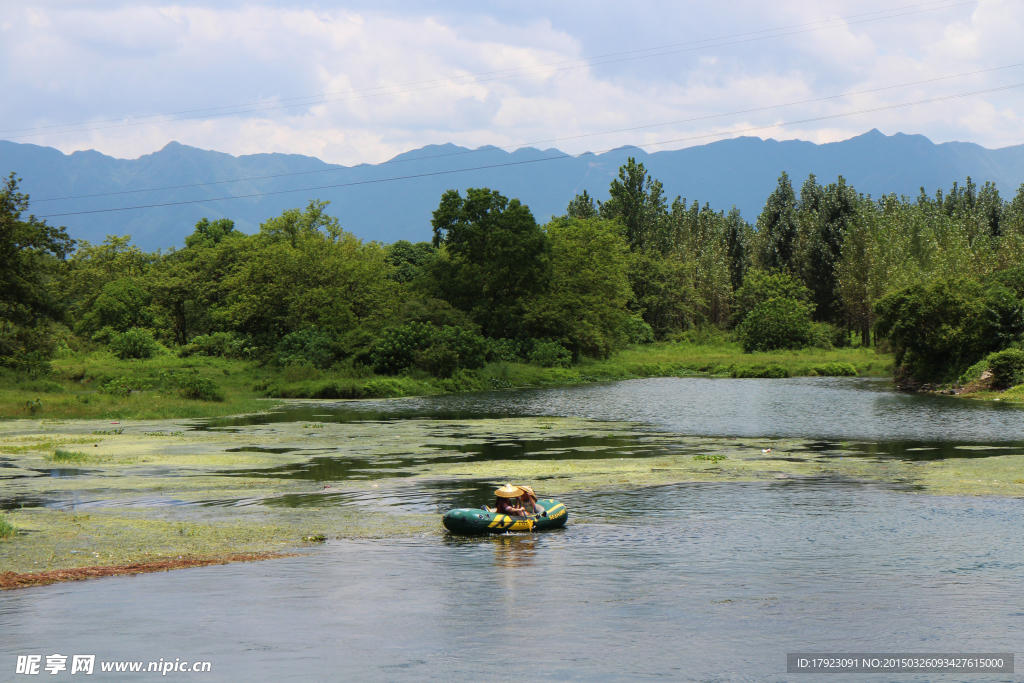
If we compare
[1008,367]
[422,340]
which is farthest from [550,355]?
[1008,367]

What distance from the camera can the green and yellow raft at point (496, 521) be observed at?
2117cm

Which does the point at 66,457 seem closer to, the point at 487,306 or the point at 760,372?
the point at 487,306

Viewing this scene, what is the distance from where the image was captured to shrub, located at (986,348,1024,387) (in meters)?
60.4

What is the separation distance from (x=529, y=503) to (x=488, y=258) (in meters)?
65.0

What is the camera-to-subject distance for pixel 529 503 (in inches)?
861

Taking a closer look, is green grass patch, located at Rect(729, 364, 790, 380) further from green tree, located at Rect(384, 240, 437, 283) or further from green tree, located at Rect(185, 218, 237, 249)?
green tree, located at Rect(185, 218, 237, 249)

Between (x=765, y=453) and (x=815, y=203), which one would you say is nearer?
(x=765, y=453)

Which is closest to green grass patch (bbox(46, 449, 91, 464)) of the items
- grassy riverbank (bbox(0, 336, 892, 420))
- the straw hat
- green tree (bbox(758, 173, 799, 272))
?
grassy riverbank (bbox(0, 336, 892, 420))

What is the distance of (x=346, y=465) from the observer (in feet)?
108

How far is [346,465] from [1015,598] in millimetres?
22621

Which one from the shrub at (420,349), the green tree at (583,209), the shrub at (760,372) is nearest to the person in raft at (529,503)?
the shrub at (420,349)

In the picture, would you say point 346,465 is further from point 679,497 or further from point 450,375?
point 450,375

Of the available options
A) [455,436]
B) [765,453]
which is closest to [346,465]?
[455,436]

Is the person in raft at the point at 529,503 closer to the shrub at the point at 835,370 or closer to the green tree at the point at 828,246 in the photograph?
the shrub at the point at 835,370
